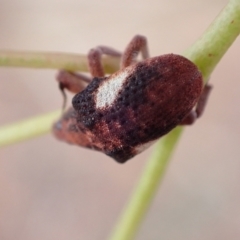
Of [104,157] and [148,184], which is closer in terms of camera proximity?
[148,184]

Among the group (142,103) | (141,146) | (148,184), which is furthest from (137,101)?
(148,184)

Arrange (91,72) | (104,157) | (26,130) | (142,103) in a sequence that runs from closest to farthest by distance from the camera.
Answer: (142,103) < (91,72) < (26,130) < (104,157)

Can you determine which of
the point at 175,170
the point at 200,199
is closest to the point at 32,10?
the point at 175,170

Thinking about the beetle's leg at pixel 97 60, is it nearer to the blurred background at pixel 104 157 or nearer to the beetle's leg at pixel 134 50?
the beetle's leg at pixel 134 50

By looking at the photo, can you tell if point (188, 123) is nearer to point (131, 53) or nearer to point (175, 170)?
point (131, 53)

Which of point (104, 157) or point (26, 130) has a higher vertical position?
point (26, 130)

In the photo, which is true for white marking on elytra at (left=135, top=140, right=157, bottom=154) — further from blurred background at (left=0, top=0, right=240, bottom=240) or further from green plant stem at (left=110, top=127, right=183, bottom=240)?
blurred background at (left=0, top=0, right=240, bottom=240)

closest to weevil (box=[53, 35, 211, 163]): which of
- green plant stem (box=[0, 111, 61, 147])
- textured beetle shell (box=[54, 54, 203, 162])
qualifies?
textured beetle shell (box=[54, 54, 203, 162])

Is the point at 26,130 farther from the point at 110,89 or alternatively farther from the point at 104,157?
the point at 104,157
